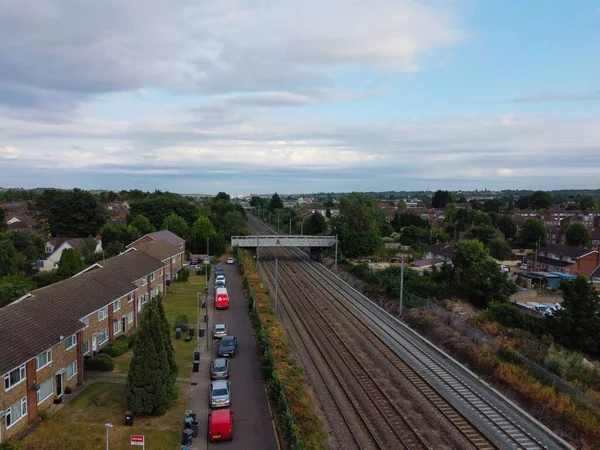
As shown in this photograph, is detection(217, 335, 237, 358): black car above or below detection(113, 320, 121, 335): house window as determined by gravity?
below

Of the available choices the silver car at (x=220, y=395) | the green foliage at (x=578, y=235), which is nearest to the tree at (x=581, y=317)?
the silver car at (x=220, y=395)

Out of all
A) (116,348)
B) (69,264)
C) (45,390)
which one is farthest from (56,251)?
(45,390)

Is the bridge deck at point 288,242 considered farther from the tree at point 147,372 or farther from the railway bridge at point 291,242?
the tree at point 147,372

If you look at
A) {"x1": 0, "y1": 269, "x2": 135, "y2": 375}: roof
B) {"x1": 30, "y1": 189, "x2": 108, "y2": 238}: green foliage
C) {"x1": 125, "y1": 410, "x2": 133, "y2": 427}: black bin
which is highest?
{"x1": 30, "y1": 189, "x2": 108, "y2": 238}: green foliage

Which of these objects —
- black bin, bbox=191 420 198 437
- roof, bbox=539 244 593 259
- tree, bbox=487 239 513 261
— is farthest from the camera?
tree, bbox=487 239 513 261

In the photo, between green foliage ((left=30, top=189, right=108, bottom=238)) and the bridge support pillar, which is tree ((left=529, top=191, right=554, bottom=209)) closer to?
the bridge support pillar

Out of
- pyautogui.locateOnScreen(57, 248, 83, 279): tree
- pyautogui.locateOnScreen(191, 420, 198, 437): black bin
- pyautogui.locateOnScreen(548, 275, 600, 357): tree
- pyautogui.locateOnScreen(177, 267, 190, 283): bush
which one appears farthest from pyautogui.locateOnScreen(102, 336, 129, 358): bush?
pyautogui.locateOnScreen(548, 275, 600, 357): tree

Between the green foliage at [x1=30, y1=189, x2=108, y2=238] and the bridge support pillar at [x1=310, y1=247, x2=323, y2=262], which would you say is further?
the green foliage at [x1=30, y1=189, x2=108, y2=238]
